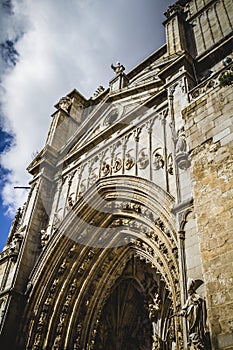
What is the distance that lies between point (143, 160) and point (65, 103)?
814cm

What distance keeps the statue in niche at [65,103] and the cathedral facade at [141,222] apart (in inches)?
112

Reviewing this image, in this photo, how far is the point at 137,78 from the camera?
15.5m

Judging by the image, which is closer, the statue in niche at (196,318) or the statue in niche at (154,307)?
the statue in niche at (196,318)

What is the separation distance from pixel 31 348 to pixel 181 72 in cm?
839

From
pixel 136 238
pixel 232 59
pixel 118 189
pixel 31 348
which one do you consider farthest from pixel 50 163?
pixel 232 59

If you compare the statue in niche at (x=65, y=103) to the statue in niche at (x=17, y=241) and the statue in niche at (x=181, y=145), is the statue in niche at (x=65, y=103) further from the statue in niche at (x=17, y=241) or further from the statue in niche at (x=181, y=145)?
the statue in niche at (x=181, y=145)

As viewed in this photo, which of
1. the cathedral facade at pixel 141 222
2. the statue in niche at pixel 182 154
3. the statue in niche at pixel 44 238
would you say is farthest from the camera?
the statue in niche at pixel 44 238

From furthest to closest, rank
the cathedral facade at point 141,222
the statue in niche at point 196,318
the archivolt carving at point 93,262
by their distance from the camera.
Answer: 1. the archivolt carving at point 93,262
2. the cathedral facade at point 141,222
3. the statue in niche at point 196,318

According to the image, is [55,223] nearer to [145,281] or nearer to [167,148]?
[145,281]

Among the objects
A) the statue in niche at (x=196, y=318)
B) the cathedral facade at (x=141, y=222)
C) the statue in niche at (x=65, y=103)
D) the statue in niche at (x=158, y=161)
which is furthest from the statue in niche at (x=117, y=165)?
the statue in niche at (x=65, y=103)

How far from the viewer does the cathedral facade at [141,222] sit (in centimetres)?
594

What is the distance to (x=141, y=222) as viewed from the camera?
9.16m

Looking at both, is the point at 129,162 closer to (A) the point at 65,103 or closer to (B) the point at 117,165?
(B) the point at 117,165

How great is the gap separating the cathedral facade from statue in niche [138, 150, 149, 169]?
0.04 meters
